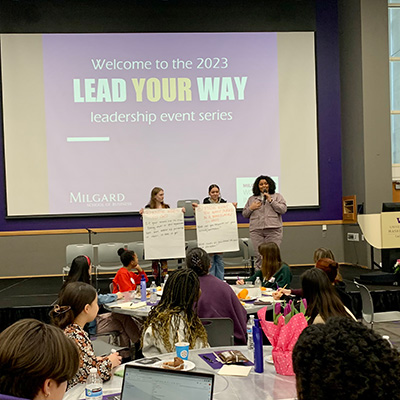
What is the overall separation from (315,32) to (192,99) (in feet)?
9.08

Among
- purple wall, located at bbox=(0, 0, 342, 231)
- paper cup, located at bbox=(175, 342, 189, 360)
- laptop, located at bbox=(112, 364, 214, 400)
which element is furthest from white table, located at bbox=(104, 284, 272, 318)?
purple wall, located at bbox=(0, 0, 342, 231)

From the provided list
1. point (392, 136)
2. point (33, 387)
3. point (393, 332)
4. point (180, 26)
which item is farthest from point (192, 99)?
point (33, 387)

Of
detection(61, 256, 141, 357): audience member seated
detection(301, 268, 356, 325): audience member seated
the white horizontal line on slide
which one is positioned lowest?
detection(61, 256, 141, 357): audience member seated

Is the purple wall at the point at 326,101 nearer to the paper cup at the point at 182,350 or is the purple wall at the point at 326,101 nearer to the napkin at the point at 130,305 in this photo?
the napkin at the point at 130,305

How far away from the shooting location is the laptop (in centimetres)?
141

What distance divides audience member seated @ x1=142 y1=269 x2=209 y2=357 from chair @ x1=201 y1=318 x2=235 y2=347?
226 millimetres

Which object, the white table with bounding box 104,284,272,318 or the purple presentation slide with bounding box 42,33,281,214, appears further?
the purple presentation slide with bounding box 42,33,281,214

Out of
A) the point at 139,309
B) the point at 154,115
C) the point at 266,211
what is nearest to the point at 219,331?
the point at 139,309

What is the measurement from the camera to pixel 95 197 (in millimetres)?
8438

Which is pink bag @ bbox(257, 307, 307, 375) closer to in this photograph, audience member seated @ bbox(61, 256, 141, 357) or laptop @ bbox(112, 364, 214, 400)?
laptop @ bbox(112, 364, 214, 400)

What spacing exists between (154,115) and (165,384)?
7430 millimetres

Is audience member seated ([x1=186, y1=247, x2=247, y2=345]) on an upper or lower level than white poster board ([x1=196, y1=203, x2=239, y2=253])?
lower

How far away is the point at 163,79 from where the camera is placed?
8500 mm

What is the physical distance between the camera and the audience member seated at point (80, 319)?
2203 millimetres
